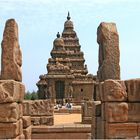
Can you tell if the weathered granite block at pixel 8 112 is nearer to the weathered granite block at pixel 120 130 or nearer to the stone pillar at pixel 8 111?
the stone pillar at pixel 8 111

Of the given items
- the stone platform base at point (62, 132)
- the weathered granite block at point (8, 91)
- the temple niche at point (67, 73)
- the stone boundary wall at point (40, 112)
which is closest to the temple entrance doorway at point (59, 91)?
the temple niche at point (67, 73)

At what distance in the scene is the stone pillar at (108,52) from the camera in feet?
35.7

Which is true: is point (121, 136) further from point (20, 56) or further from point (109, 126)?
point (20, 56)

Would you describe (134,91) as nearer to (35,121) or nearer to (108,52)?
(108,52)

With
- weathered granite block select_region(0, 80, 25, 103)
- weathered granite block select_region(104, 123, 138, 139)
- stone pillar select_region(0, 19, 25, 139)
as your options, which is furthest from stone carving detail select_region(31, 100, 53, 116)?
weathered granite block select_region(104, 123, 138, 139)

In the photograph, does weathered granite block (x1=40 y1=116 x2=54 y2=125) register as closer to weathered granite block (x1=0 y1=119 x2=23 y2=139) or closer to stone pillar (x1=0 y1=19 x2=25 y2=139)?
stone pillar (x1=0 y1=19 x2=25 y2=139)

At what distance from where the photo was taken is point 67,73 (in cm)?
6331

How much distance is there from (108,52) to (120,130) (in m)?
2.19

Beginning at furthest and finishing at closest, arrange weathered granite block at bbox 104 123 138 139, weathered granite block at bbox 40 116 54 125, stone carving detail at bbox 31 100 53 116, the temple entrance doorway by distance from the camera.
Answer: the temple entrance doorway, weathered granite block at bbox 40 116 54 125, stone carving detail at bbox 31 100 53 116, weathered granite block at bbox 104 123 138 139

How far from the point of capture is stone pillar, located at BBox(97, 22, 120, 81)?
10.9 metres

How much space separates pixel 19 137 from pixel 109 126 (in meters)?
2.49

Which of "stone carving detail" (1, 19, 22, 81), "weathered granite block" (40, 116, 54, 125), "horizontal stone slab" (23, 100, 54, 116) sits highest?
"stone carving detail" (1, 19, 22, 81)

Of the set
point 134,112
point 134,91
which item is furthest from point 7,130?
point 134,91

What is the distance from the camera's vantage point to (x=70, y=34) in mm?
77062
